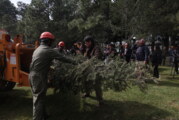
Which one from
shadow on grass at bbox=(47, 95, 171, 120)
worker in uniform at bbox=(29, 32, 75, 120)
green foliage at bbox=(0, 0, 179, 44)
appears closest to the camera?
worker in uniform at bbox=(29, 32, 75, 120)

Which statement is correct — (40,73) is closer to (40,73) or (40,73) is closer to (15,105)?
(40,73)

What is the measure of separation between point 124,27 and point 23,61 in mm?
10815

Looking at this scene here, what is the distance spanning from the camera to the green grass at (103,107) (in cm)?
509

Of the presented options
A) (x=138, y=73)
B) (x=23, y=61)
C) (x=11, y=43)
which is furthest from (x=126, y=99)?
(x=11, y=43)

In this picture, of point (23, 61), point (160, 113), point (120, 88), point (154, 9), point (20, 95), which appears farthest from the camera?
point (154, 9)

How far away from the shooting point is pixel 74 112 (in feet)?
17.4

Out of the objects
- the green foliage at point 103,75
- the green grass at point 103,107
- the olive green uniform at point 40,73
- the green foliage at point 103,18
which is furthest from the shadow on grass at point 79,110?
the green foliage at point 103,18

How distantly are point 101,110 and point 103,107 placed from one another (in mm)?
211

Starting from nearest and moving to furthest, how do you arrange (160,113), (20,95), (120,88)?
(120,88) → (160,113) → (20,95)

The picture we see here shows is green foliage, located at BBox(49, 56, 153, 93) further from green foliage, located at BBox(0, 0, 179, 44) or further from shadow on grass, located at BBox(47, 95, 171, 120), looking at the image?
green foliage, located at BBox(0, 0, 179, 44)

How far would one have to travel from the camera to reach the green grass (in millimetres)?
5094

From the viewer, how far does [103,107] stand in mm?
5613

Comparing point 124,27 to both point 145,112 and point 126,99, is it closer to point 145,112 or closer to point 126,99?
point 126,99

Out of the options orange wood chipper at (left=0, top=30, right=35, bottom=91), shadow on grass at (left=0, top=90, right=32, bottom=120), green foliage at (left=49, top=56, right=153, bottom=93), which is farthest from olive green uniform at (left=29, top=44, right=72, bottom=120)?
shadow on grass at (left=0, top=90, right=32, bottom=120)
